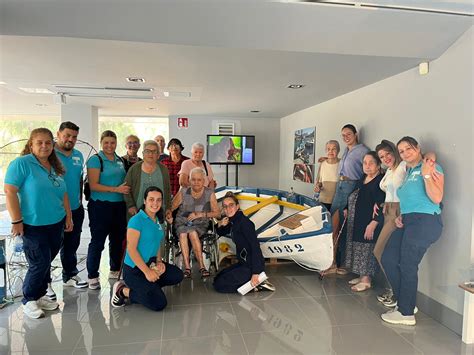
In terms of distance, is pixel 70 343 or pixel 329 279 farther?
pixel 329 279

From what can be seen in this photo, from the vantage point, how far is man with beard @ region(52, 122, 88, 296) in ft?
8.96

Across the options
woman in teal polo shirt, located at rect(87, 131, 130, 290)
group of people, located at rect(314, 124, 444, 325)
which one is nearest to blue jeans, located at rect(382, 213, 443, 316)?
group of people, located at rect(314, 124, 444, 325)

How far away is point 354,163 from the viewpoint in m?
3.40

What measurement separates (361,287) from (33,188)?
2977 mm

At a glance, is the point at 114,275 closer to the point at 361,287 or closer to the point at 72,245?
the point at 72,245

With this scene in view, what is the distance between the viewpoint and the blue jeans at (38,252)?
233 centimetres

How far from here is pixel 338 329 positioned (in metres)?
2.41

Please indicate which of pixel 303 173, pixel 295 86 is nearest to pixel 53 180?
pixel 295 86

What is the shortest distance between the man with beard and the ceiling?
713mm

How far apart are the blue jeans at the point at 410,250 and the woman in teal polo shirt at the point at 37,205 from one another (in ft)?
8.79

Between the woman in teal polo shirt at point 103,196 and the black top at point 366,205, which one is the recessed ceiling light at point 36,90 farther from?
the black top at point 366,205

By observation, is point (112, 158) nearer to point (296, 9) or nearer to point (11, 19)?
point (11, 19)

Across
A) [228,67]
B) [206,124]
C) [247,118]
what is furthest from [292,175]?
[228,67]

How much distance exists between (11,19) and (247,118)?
211 inches
